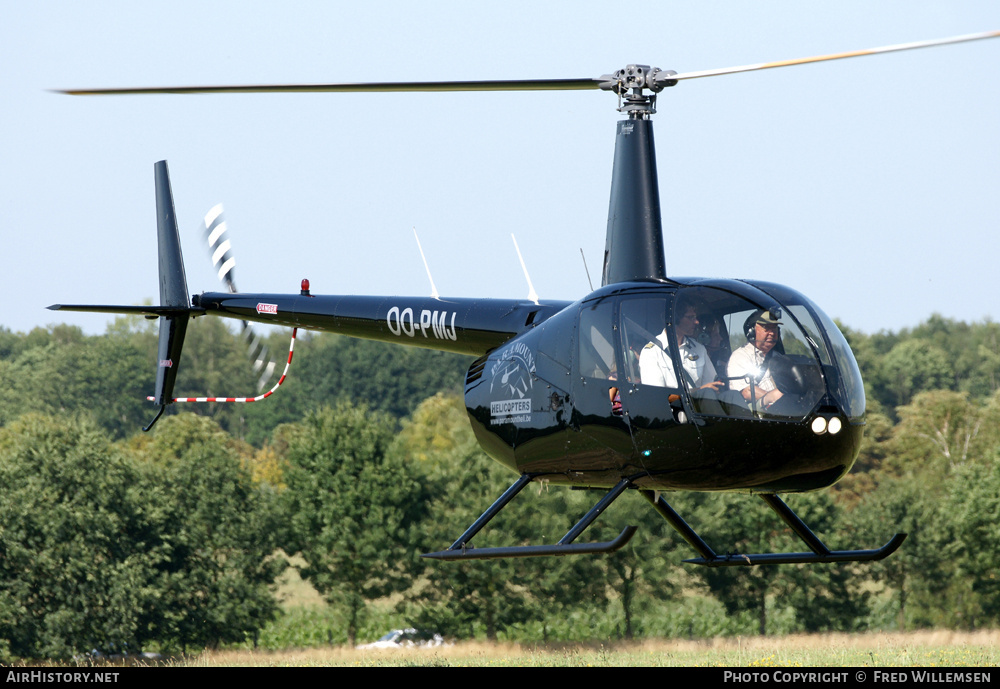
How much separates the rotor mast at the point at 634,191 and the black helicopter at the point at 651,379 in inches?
0.6

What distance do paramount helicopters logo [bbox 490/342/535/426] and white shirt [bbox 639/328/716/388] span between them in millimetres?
1622

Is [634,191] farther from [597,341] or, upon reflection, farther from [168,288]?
[168,288]

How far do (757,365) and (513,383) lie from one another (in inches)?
113

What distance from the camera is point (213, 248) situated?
1683cm

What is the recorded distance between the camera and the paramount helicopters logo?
35.5 ft

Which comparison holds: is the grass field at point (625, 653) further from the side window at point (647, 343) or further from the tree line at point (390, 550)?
the side window at point (647, 343)

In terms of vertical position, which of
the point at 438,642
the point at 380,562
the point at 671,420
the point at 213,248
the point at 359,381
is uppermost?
the point at 359,381

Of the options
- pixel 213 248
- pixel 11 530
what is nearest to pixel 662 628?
pixel 11 530

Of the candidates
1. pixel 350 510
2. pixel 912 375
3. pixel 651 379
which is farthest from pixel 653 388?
pixel 912 375

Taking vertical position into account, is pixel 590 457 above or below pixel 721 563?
above

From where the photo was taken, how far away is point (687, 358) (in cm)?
916
